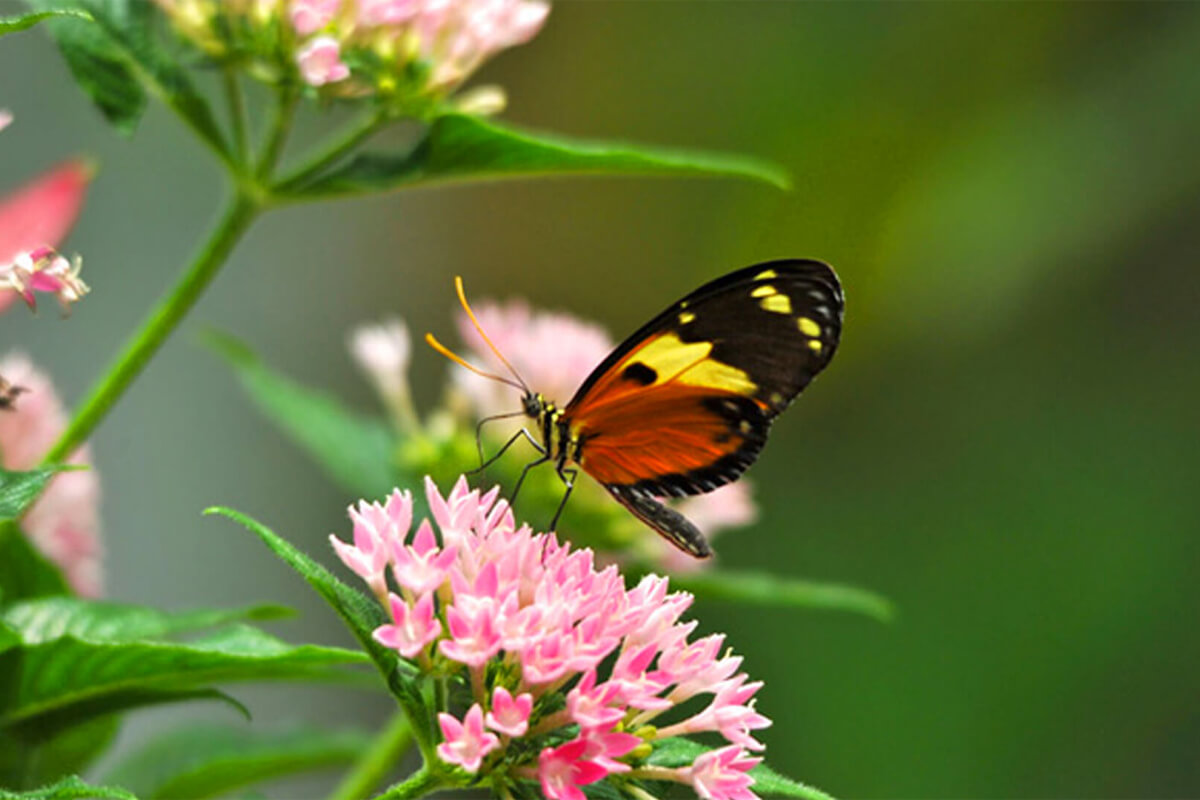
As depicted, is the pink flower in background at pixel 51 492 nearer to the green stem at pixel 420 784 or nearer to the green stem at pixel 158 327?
the green stem at pixel 158 327

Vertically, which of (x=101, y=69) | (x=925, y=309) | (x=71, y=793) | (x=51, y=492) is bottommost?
(x=71, y=793)

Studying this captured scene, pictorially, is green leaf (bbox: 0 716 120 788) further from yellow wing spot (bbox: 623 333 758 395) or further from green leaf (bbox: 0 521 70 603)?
yellow wing spot (bbox: 623 333 758 395)

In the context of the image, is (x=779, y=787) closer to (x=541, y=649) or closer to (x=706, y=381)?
(x=541, y=649)

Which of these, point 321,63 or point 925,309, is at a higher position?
point 925,309

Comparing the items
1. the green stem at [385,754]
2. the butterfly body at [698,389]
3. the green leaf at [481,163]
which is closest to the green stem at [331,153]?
the green leaf at [481,163]

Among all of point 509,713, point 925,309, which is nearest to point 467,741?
point 509,713

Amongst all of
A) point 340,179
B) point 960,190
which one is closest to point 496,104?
point 340,179
